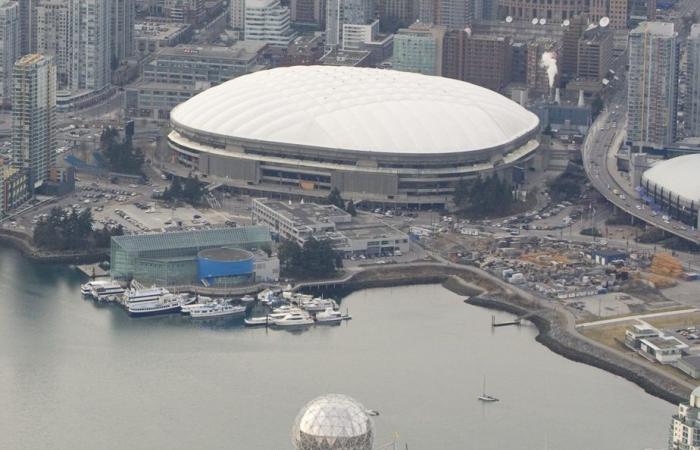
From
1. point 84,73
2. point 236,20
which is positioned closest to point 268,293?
point 84,73

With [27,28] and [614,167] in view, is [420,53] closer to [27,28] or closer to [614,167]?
[614,167]

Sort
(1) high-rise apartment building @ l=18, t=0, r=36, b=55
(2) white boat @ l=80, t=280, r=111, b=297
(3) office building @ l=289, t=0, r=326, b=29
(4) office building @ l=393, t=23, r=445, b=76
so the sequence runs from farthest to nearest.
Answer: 1. (3) office building @ l=289, t=0, r=326, b=29
2. (1) high-rise apartment building @ l=18, t=0, r=36, b=55
3. (4) office building @ l=393, t=23, r=445, b=76
4. (2) white boat @ l=80, t=280, r=111, b=297

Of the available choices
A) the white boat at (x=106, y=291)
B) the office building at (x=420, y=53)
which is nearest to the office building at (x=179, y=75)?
the office building at (x=420, y=53)

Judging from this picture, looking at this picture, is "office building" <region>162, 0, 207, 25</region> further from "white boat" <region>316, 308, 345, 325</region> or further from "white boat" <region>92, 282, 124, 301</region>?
A: "white boat" <region>316, 308, 345, 325</region>

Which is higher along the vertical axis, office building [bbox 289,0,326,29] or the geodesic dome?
office building [bbox 289,0,326,29]

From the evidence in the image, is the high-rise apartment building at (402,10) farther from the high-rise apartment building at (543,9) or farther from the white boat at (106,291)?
the white boat at (106,291)

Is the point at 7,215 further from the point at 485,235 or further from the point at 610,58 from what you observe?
the point at 610,58

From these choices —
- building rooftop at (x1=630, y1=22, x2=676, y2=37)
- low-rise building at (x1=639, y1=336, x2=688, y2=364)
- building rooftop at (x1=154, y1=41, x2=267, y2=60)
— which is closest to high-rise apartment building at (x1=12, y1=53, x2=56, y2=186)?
building rooftop at (x1=154, y1=41, x2=267, y2=60)
